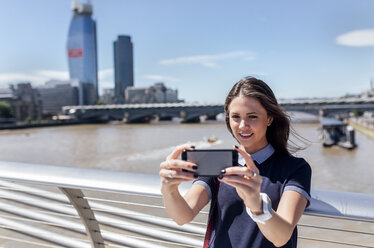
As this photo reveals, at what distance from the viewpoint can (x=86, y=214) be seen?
1.46 m

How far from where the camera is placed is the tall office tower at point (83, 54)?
8819cm

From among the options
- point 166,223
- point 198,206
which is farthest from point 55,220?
point 198,206

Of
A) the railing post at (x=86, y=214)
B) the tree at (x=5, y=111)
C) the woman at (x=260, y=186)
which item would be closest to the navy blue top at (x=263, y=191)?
the woman at (x=260, y=186)

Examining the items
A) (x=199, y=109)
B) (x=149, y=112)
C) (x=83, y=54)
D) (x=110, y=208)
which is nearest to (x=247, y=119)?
(x=110, y=208)

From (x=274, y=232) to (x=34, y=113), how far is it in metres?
64.9

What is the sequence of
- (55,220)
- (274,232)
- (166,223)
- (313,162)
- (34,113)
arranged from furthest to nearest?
(34,113)
(313,162)
(55,220)
(166,223)
(274,232)

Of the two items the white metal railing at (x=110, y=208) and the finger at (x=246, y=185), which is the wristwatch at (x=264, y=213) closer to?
the finger at (x=246, y=185)

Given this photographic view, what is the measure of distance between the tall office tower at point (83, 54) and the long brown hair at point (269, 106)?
294 ft

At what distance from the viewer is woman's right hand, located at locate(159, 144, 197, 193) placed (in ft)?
2.87

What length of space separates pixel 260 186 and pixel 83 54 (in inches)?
3682

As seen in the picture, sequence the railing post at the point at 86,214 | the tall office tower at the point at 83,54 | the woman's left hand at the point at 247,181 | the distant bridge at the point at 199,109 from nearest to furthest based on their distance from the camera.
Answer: the woman's left hand at the point at 247,181
the railing post at the point at 86,214
the distant bridge at the point at 199,109
the tall office tower at the point at 83,54

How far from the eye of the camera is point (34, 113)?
60.5 meters

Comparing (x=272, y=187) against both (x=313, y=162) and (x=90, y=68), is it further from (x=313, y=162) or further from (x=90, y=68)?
(x=90, y=68)

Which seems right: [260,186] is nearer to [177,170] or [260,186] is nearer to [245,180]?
[245,180]
